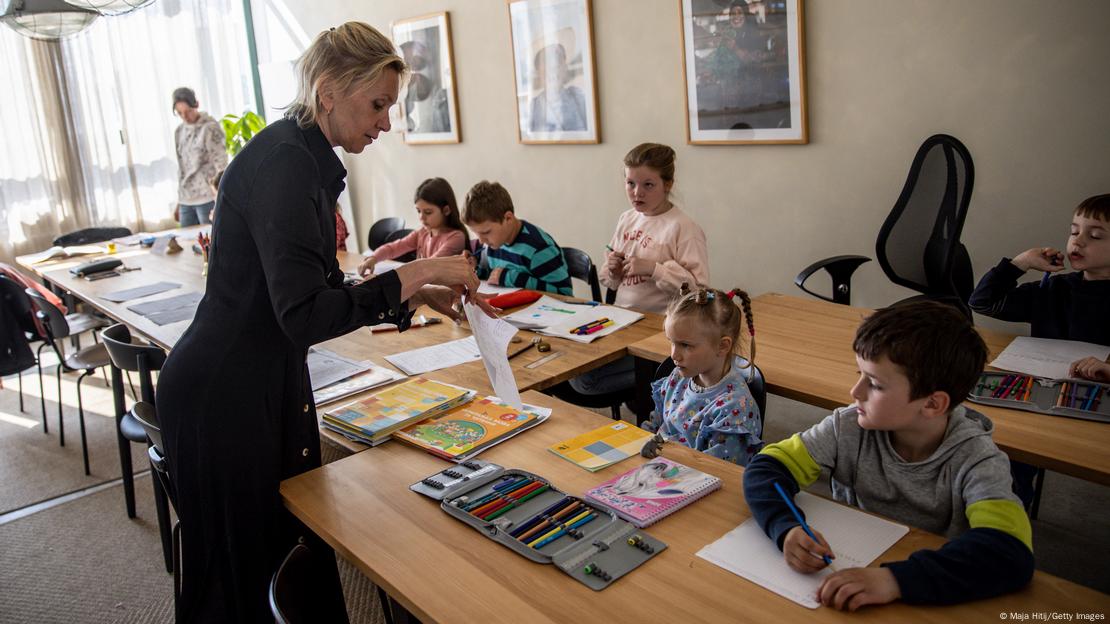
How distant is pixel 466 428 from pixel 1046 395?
4.36ft

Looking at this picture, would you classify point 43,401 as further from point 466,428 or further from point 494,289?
point 466,428

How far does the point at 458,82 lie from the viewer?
542 centimetres

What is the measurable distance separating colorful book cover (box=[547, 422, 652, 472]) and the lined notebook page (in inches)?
13.6

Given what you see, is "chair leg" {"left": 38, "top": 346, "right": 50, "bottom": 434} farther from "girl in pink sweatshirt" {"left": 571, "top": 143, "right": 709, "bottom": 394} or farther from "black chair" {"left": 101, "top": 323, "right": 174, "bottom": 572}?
"girl in pink sweatshirt" {"left": 571, "top": 143, "right": 709, "bottom": 394}

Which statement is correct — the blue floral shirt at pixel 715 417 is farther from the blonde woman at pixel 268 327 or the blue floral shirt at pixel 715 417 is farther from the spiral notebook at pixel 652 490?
the blonde woman at pixel 268 327

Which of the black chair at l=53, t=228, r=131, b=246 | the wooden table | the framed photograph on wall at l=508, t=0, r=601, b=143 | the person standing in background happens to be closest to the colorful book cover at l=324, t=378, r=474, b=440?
the wooden table

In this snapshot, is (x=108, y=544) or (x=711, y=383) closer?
(x=711, y=383)

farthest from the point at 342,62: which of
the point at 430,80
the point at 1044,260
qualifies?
the point at 430,80

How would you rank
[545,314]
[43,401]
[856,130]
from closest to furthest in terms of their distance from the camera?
[545,314] → [856,130] → [43,401]

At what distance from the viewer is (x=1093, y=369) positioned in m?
1.91

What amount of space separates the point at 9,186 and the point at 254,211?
230 inches

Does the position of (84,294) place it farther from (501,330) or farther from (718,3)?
(718,3)

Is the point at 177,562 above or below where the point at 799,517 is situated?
below

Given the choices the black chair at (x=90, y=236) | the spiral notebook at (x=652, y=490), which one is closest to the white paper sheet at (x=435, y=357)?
the spiral notebook at (x=652, y=490)
